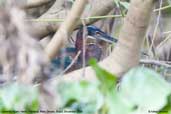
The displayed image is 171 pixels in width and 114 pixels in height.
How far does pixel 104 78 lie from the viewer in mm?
463

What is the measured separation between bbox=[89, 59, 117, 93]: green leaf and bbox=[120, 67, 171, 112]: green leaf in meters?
0.02

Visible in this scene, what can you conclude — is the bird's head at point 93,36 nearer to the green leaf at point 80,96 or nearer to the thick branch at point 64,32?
the thick branch at point 64,32

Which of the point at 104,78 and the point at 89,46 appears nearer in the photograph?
the point at 104,78

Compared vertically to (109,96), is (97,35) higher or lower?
lower

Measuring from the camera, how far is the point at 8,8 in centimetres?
40

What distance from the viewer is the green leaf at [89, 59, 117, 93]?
46 centimetres

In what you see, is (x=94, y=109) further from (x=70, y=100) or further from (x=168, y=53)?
(x=168, y=53)

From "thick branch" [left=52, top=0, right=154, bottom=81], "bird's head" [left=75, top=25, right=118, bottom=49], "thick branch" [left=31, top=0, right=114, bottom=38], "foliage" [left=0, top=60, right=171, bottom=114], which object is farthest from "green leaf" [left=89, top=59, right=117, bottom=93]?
"bird's head" [left=75, top=25, right=118, bottom=49]

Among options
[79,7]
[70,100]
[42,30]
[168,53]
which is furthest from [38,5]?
[70,100]

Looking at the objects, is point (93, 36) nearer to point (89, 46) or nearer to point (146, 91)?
point (89, 46)

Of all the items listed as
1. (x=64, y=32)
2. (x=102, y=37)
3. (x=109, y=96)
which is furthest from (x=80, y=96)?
(x=102, y=37)

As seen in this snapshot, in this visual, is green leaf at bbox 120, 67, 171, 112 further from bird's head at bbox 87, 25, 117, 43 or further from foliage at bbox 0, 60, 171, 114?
bird's head at bbox 87, 25, 117, 43

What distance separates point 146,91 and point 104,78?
5 cm

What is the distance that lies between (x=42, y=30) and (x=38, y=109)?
1763 millimetres
